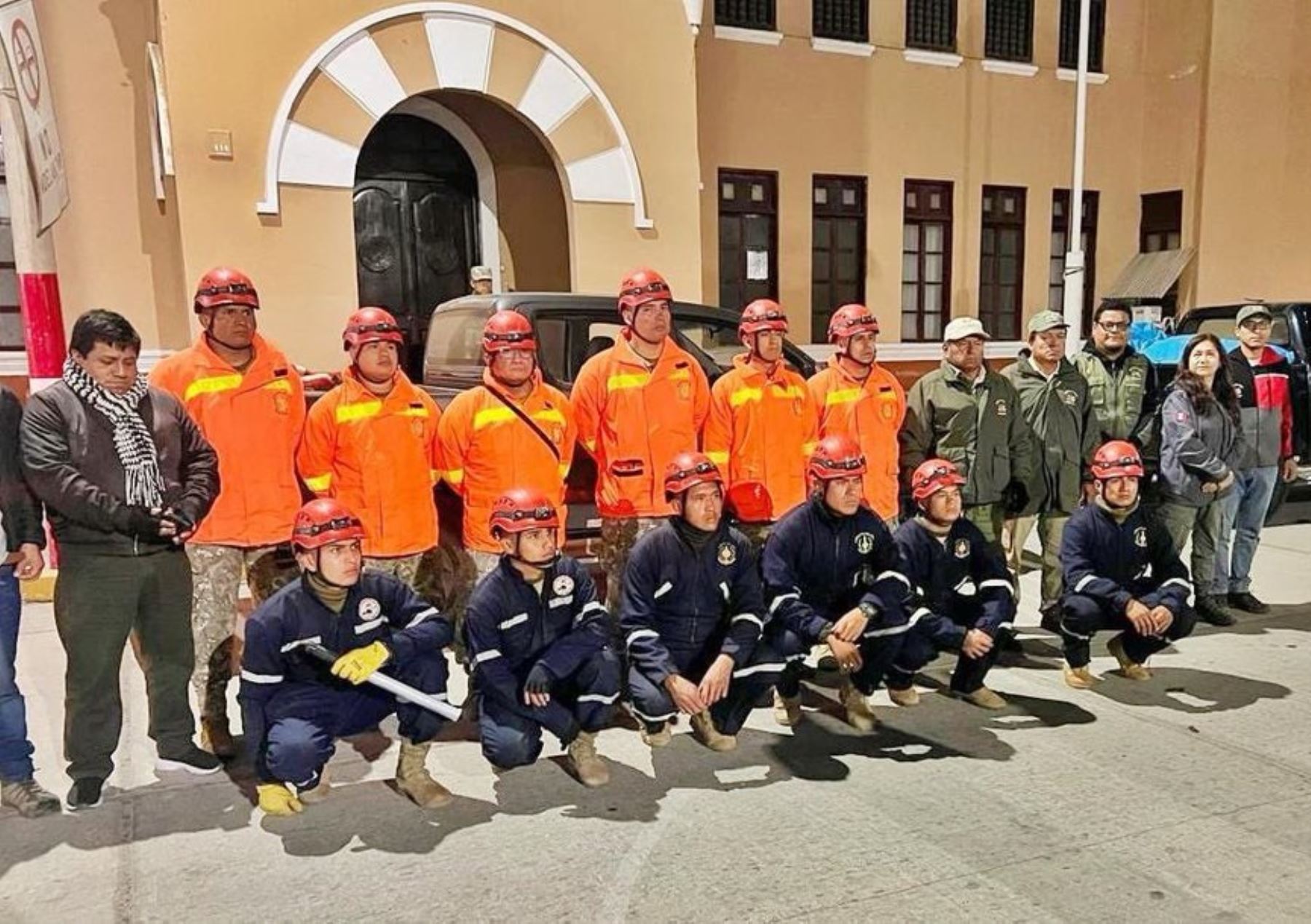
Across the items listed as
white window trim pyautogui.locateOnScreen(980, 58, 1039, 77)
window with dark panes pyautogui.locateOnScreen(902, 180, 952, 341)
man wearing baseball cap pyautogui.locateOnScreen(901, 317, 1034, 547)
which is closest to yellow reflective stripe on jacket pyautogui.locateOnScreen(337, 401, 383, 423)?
man wearing baseball cap pyautogui.locateOnScreen(901, 317, 1034, 547)

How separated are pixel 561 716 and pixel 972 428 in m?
2.67

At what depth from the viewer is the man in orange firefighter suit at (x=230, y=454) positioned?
398 cm

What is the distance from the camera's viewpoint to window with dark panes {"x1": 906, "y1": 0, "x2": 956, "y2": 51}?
12.7m

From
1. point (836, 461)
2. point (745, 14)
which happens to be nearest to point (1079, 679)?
point (836, 461)

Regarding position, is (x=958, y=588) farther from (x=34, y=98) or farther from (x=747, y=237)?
(x=747, y=237)

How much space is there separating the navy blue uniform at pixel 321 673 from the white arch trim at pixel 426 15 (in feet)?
17.0

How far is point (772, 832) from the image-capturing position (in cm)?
349

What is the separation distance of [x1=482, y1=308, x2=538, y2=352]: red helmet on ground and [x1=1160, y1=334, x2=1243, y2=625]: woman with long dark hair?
147 inches

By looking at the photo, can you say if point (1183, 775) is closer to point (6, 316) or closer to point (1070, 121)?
point (6, 316)

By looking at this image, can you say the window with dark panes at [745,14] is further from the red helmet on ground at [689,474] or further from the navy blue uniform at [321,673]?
the navy blue uniform at [321,673]

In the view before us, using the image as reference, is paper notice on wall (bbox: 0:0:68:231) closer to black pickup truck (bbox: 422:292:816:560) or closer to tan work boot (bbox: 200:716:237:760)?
black pickup truck (bbox: 422:292:816:560)

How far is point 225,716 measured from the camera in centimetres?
417

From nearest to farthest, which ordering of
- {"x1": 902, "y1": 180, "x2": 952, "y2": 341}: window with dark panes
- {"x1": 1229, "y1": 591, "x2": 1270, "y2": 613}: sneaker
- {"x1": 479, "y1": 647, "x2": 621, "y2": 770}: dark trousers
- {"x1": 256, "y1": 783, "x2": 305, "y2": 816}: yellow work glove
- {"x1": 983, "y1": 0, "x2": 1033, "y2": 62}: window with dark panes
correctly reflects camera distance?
{"x1": 256, "y1": 783, "x2": 305, "y2": 816}: yellow work glove
{"x1": 479, "y1": 647, "x2": 621, "y2": 770}: dark trousers
{"x1": 1229, "y1": 591, "x2": 1270, "y2": 613}: sneaker
{"x1": 902, "y1": 180, "x2": 952, "y2": 341}: window with dark panes
{"x1": 983, "y1": 0, "x2": 1033, "y2": 62}: window with dark panes

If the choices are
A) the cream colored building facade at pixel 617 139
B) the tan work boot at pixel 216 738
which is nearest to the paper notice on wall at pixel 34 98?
the cream colored building facade at pixel 617 139
